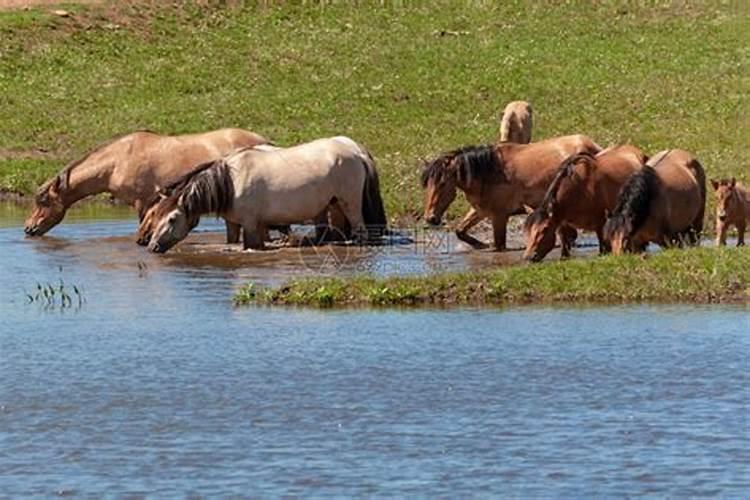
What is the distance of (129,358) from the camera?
14391mm

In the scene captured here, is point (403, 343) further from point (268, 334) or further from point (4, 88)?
point (4, 88)

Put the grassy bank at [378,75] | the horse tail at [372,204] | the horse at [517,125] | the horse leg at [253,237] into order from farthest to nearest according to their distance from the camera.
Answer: the grassy bank at [378,75], the horse at [517,125], the horse tail at [372,204], the horse leg at [253,237]

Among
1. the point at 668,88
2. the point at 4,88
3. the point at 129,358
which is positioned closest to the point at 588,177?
the point at 129,358

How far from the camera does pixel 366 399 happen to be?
12.6 metres

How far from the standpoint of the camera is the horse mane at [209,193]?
70.6 feet

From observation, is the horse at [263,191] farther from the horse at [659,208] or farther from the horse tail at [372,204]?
the horse at [659,208]

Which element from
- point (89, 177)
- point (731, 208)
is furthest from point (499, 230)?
point (89, 177)

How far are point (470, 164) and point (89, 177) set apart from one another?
5266 millimetres

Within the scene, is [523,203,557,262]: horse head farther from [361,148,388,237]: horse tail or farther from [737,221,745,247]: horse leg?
[361,148,388,237]: horse tail

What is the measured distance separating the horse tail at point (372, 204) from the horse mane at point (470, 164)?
0.74 metres

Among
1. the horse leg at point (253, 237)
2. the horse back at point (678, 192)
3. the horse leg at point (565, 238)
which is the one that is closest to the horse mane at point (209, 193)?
the horse leg at point (253, 237)

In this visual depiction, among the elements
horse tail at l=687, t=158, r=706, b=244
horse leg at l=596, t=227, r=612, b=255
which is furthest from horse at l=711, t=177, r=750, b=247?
horse leg at l=596, t=227, r=612, b=255

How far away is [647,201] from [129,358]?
591 centimetres

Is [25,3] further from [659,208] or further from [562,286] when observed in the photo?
[562,286]
